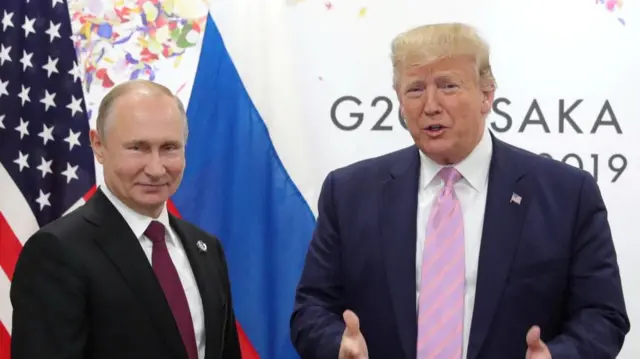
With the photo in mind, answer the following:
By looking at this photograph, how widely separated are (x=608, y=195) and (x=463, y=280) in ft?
4.05

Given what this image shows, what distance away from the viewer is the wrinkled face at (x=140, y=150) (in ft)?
6.07

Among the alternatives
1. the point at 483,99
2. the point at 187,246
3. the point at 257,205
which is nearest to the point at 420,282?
the point at 483,99

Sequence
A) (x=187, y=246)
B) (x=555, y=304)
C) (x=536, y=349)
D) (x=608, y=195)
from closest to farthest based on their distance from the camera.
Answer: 1. (x=536, y=349)
2. (x=555, y=304)
3. (x=187, y=246)
4. (x=608, y=195)

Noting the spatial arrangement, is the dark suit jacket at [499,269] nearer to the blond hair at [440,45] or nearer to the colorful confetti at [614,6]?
the blond hair at [440,45]

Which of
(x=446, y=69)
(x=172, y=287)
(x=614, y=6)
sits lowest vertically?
(x=172, y=287)

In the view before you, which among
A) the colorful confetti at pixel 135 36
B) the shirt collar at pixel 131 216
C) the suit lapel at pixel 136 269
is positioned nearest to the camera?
the suit lapel at pixel 136 269

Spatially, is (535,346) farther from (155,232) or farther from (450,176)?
(155,232)

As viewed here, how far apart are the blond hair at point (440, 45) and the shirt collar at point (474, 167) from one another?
146 millimetres

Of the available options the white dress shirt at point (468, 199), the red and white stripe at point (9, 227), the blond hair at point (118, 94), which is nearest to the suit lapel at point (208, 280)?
the blond hair at point (118, 94)

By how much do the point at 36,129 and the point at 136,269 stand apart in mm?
1157

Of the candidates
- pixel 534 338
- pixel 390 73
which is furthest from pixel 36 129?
pixel 534 338

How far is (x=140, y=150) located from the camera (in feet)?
6.14

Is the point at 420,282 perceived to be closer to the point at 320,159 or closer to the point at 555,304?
the point at 555,304

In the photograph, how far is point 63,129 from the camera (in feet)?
8.98
